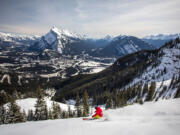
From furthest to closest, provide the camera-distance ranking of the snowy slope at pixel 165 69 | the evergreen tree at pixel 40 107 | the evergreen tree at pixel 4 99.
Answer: the snowy slope at pixel 165 69 < the evergreen tree at pixel 4 99 < the evergreen tree at pixel 40 107

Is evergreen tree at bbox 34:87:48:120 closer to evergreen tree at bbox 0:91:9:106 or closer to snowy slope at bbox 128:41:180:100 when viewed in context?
evergreen tree at bbox 0:91:9:106

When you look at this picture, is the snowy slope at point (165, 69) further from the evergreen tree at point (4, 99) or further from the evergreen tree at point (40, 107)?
the evergreen tree at point (4, 99)

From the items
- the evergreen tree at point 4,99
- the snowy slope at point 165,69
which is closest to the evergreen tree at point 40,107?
the evergreen tree at point 4,99

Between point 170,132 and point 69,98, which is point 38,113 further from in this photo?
point 69,98

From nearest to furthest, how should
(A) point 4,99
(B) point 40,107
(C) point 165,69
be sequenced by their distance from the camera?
1. (B) point 40,107
2. (A) point 4,99
3. (C) point 165,69

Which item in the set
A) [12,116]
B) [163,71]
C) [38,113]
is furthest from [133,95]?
[12,116]

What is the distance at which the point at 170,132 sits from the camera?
6633mm

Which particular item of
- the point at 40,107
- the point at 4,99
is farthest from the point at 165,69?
the point at 4,99

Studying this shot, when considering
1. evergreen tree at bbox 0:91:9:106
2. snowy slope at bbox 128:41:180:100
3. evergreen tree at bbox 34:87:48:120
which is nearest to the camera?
evergreen tree at bbox 34:87:48:120

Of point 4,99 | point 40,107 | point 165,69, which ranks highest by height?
point 165,69

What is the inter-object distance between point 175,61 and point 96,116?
183 metres

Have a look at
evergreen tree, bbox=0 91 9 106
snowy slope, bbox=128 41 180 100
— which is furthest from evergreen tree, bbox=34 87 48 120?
snowy slope, bbox=128 41 180 100

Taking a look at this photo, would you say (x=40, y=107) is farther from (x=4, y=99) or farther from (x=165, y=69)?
(x=165, y=69)

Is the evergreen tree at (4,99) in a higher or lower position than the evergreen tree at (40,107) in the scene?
lower
